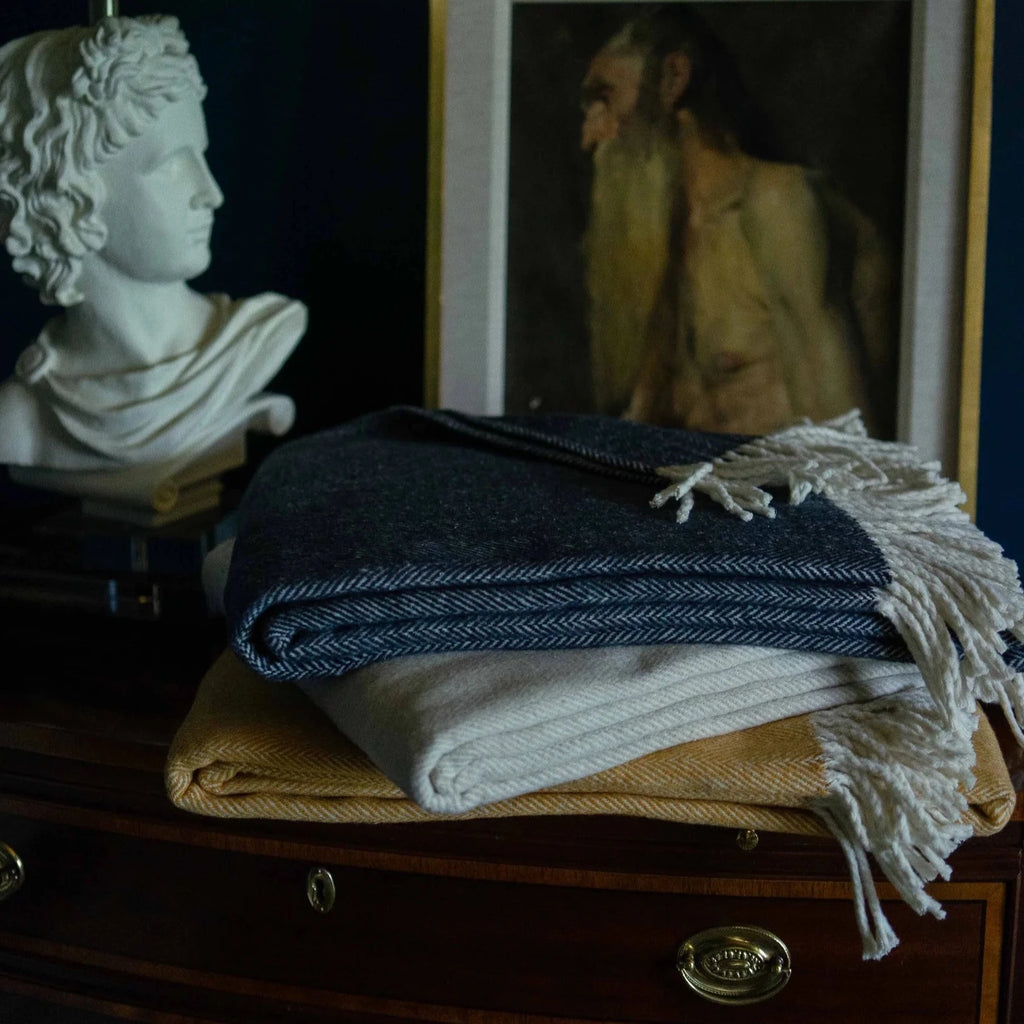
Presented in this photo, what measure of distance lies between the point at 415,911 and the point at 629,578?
265 mm

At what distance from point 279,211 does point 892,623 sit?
888 mm

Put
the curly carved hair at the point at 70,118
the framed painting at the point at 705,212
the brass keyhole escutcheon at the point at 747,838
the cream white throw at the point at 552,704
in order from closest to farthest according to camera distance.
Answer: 1. the cream white throw at the point at 552,704
2. the brass keyhole escutcheon at the point at 747,838
3. the curly carved hair at the point at 70,118
4. the framed painting at the point at 705,212

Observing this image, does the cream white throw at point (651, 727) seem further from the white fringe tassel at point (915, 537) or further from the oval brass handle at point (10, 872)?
the oval brass handle at point (10, 872)

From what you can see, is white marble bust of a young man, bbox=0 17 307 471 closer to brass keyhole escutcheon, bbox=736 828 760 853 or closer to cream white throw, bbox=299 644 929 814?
cream white throw, bbox=299 644 929 814

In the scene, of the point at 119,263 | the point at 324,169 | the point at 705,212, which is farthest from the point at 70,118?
the point at 705,212

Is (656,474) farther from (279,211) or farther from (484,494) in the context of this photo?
(279,211)

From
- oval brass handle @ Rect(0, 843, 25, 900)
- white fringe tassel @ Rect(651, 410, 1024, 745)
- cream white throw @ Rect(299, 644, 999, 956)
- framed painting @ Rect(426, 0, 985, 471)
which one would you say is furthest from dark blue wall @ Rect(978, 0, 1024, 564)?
oval brass handle @ Rect(0, 843, 25, 900)

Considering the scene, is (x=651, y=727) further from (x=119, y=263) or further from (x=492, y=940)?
(x=119, y=263)

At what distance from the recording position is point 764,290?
1.11 metres

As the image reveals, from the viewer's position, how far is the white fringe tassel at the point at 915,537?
0.64 meters

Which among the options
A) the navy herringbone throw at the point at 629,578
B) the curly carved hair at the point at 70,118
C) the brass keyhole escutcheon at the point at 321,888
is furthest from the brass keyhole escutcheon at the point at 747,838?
the curly carved hair at the point at 70,118

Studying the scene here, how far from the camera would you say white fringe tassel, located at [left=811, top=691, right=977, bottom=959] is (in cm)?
61

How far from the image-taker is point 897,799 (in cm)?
62

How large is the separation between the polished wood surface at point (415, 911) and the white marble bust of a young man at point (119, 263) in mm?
315
